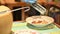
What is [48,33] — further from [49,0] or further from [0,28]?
[49,0]

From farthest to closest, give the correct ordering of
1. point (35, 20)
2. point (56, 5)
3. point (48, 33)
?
1. point (56, 5)
2. point (35, 20)
3. point (48, 33)

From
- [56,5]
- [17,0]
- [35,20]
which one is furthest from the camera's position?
[17,0]

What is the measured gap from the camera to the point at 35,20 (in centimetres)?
90

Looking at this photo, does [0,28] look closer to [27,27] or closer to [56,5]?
[27,27]

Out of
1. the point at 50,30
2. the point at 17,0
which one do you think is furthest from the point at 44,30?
the point at 17,0

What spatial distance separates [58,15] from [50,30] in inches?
37.1

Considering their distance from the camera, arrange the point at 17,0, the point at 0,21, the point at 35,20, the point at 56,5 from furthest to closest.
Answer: the point at 17,0 → the point at 56,5 → the point at 35,20 → the point at 0,21

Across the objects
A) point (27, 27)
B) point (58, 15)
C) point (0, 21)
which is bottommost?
point (58, 15)

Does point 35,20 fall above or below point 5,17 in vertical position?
below

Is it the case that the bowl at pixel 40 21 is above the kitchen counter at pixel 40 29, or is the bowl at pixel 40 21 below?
above

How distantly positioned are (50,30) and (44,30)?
3 cm

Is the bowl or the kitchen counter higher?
the bowl

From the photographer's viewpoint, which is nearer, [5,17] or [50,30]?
[5,17]

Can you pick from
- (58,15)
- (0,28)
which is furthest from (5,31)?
(58,15)
